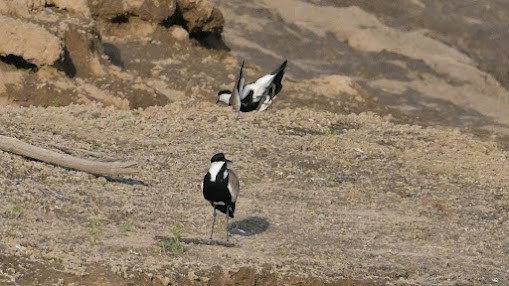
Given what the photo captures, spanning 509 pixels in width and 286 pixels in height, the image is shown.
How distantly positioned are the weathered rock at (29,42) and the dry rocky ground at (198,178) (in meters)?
0.03

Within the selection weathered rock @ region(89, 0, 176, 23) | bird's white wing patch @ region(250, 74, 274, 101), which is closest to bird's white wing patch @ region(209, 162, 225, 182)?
bird's white wing patch @ region(250, 74, 274, 101)

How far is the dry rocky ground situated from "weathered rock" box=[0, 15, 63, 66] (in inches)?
1.0

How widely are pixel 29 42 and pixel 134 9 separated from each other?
5.38m

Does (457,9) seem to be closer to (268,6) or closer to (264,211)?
(268,6)

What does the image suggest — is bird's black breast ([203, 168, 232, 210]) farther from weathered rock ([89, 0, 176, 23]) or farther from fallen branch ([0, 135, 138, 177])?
weathered rock ([89, 0, 176, 23])

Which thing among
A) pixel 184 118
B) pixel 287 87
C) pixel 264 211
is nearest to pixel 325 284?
pixel 264 211

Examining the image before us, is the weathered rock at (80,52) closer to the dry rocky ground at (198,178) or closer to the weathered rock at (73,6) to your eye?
the dry rocky ground at (198,178)

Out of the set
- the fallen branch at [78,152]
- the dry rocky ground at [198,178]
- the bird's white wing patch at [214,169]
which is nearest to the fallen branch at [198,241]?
the dry rocky ground at [198,178]

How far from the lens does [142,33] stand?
828 inches

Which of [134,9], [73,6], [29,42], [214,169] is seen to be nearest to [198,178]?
[214,169]

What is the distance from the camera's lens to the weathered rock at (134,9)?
67.6 ft

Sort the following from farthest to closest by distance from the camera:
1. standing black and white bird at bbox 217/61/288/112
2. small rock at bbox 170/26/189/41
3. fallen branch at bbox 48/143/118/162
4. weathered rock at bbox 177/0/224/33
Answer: weathered rock at bbox 177/0/224/33
small rock at bbox 170/26/189/41
standing black and white bird at bbox 217/61/288/112
fallen branch at bbox 48/143/118/162

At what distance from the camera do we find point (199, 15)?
21703 millimetres

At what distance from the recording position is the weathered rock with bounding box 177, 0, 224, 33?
70.7 feet
